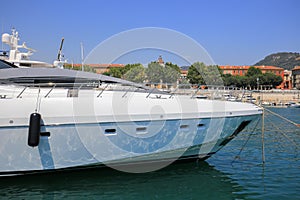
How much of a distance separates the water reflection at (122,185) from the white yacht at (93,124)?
448 millimetres

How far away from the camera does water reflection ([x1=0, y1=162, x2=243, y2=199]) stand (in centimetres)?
639

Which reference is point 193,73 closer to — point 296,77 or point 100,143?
point 100,143

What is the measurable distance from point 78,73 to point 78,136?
7.11 ft

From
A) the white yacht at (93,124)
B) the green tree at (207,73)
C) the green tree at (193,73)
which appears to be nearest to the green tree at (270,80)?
the green tree at (193,73)

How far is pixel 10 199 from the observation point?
610 cm

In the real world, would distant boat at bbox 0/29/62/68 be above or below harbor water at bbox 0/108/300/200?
above

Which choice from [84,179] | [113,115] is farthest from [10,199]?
[113,115]

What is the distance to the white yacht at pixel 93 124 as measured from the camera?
6316mm

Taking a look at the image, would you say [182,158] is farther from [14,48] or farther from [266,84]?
[266,84]

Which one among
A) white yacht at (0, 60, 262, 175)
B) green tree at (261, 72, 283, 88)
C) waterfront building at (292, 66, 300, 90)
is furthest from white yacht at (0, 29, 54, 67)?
waterfront building at (292, 66, 300, 90)

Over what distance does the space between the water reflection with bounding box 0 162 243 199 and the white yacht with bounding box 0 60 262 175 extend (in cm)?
45

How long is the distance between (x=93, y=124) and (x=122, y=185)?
1.60 m

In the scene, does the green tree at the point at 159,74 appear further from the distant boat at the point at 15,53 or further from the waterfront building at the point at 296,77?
the waterfront building at the point at 296,77

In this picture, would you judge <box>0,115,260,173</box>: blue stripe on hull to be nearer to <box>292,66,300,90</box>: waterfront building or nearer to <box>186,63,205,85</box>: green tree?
<box>186,63,205,85</box>: green tree
